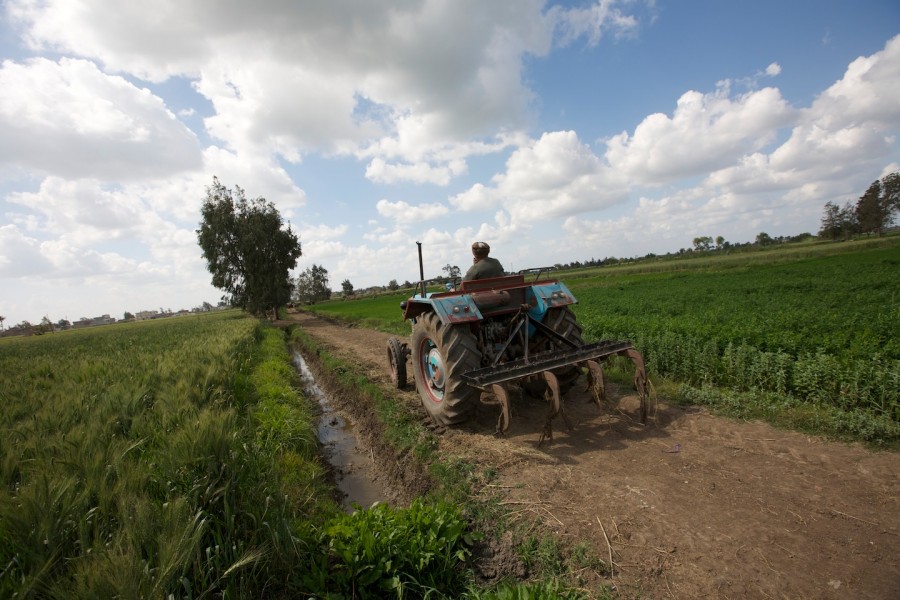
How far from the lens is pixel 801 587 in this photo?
2086 millimetres

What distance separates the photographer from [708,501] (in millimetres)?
2895

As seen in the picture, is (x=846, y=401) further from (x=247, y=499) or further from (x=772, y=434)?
(x=247, y=499)

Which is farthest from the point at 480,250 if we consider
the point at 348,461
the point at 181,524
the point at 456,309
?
the point at 181,524

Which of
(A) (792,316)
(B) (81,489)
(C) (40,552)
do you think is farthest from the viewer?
(A) (792,316)

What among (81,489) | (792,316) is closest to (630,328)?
(792,316)

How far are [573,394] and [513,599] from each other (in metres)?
3.84

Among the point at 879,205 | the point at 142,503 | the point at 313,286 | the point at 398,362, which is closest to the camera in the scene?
the point at 142,503

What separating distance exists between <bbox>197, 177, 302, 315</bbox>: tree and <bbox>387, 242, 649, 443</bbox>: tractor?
92.7 ft

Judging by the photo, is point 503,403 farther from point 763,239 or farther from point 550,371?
point 763,239

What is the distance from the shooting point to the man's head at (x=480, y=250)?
5477 mm

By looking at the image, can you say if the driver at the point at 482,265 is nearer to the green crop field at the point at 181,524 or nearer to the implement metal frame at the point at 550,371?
the implement metal frame at the point at 550,371

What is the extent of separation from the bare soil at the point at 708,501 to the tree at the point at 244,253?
97.9 ft

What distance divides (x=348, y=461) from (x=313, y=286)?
7737 centimetres

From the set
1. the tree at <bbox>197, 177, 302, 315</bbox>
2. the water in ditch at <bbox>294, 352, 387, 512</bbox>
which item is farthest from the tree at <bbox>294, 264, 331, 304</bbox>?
the water in ditch at <bbox>294, 352, 387, 512</bbox>
